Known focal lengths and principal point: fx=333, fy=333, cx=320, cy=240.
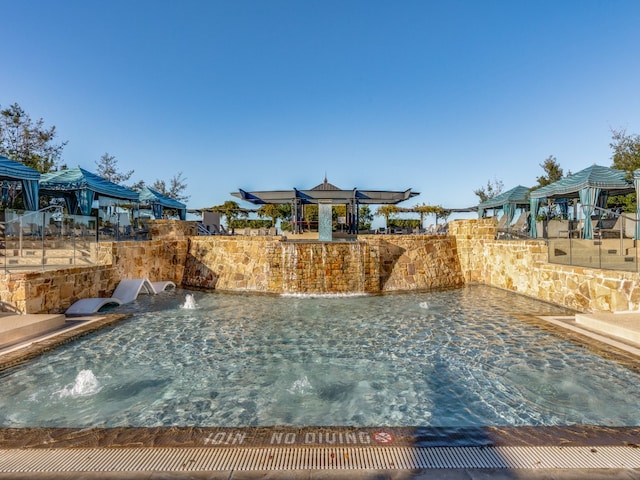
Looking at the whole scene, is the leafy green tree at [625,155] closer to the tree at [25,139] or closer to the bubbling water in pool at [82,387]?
the bubbling water in pool at [82,387]

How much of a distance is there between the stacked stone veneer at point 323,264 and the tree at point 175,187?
23120mm

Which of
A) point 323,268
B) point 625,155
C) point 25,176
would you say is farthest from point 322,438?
point 625,155

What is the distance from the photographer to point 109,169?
1168 inches

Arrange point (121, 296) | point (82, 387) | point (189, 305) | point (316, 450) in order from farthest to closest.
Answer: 1. point (121, 296)
2. point (189, 305)
3. point (82, 387)
4. point (316, 450)

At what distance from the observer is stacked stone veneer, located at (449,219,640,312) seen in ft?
24.4

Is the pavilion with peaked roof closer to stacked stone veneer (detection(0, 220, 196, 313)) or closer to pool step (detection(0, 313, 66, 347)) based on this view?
stacked stone veneer (detection(0, 220, 196, 313))

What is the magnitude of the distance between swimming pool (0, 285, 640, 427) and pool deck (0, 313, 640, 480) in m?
0.48

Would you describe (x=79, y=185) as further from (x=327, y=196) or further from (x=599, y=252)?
(x=599, y=252)

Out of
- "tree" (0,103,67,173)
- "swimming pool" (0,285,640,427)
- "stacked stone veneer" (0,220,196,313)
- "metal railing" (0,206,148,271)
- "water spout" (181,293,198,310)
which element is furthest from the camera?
"tree" (0,103,67,173)

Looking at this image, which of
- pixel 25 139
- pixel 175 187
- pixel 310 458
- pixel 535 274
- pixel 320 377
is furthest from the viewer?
pixel 175 187

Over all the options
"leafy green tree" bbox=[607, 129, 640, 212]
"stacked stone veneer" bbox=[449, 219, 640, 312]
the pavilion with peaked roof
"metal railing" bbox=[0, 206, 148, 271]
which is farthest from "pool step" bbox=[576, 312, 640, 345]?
"leafy green tree" bbox=[607, 129, 640, 212]

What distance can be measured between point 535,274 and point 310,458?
10.4 meters

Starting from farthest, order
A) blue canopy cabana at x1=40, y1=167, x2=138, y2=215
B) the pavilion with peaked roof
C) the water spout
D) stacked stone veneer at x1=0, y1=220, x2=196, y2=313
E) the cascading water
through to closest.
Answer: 1. the pavilion with peaked roof
2. blue canopy cabana at x1=40, y1=167, x2=138, y2=215
3. the cascading water
4. the water spout
5. stacked stone veneer at x1=0, y1=220, x2=196, y2=313

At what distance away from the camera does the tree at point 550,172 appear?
29.3 meters
